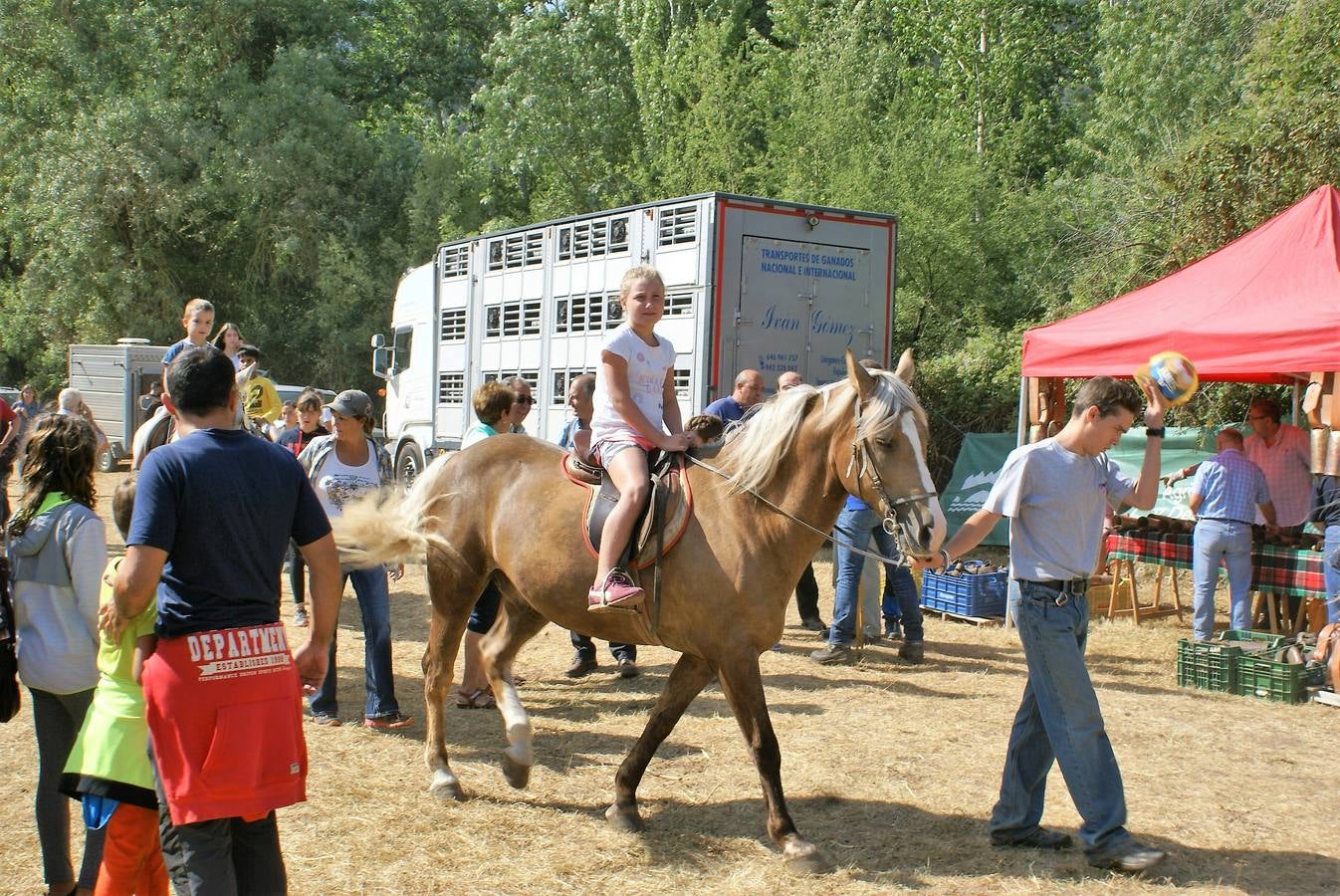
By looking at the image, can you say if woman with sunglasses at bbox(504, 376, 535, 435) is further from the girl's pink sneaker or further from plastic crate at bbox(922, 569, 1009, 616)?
plastic crate at bbox(922, 569, 1009, 616)

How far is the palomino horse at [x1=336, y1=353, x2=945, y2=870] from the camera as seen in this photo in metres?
4.31

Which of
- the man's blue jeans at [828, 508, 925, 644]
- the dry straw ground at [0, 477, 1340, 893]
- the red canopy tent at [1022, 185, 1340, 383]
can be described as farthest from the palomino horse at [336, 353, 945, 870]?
the red canopy tent at [1022, 185, 1340, 383]

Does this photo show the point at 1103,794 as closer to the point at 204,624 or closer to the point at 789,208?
the point at 204,624

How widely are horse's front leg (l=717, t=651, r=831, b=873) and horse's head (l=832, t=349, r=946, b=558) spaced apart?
0.85m

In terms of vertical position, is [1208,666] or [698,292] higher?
[698,292]

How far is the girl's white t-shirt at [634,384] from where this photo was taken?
4758 mm

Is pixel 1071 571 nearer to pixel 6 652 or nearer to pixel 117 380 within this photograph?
pixel 6 652

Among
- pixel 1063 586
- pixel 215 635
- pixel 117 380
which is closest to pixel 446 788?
pixel 215 635

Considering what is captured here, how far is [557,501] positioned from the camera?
16.8 feet

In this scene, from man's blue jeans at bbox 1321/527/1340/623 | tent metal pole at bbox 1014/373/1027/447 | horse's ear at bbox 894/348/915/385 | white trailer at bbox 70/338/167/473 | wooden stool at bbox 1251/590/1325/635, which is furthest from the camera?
white trailer at bbox 70/338/167/473

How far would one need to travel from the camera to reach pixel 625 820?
15.6ft

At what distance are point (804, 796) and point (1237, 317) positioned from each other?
5.52 m

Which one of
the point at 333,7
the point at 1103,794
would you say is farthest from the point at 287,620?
the point at 333,7

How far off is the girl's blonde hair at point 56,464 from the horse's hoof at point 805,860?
9.54ft
